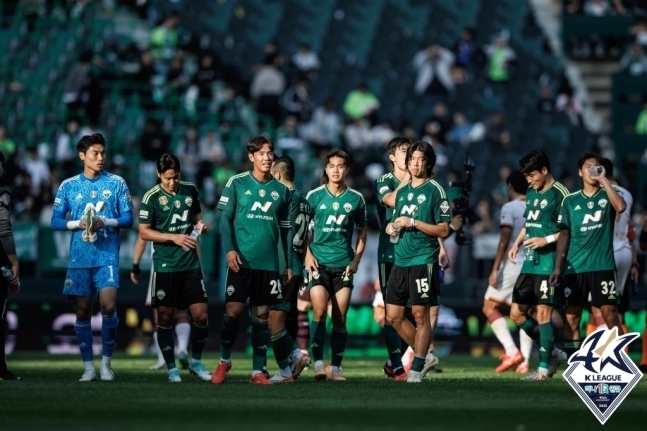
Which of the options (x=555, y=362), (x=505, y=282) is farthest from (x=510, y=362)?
(x=555, y=362)

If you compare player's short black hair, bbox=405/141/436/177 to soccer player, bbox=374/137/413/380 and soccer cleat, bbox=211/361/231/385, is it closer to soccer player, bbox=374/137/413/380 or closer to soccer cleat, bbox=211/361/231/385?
soccer player, bbox=374/137/413/380

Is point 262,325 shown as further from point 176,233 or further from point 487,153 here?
point 487,153

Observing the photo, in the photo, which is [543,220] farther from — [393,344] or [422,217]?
[393,344]

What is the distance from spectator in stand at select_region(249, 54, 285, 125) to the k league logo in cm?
1996

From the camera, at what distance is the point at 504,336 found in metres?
17.9

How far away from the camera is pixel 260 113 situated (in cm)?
3039

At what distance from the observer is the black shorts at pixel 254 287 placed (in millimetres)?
13992

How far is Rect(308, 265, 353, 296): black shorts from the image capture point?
50.3 feet

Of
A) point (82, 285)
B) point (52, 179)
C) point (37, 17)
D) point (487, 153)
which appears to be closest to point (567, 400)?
point (82, 285)

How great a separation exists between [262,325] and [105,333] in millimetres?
1776

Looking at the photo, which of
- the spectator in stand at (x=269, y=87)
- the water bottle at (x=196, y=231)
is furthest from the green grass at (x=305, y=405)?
the spectator in stand at (x=269, y=87)

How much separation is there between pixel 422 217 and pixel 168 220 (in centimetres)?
263

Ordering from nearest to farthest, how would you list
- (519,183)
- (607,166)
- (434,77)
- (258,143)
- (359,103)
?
1. (258,143)
2. (607,166)
3. (519,183)
4. (359,103)
5. (434,77)

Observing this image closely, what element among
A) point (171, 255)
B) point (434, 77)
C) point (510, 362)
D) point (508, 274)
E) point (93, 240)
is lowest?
point (510, 362)
